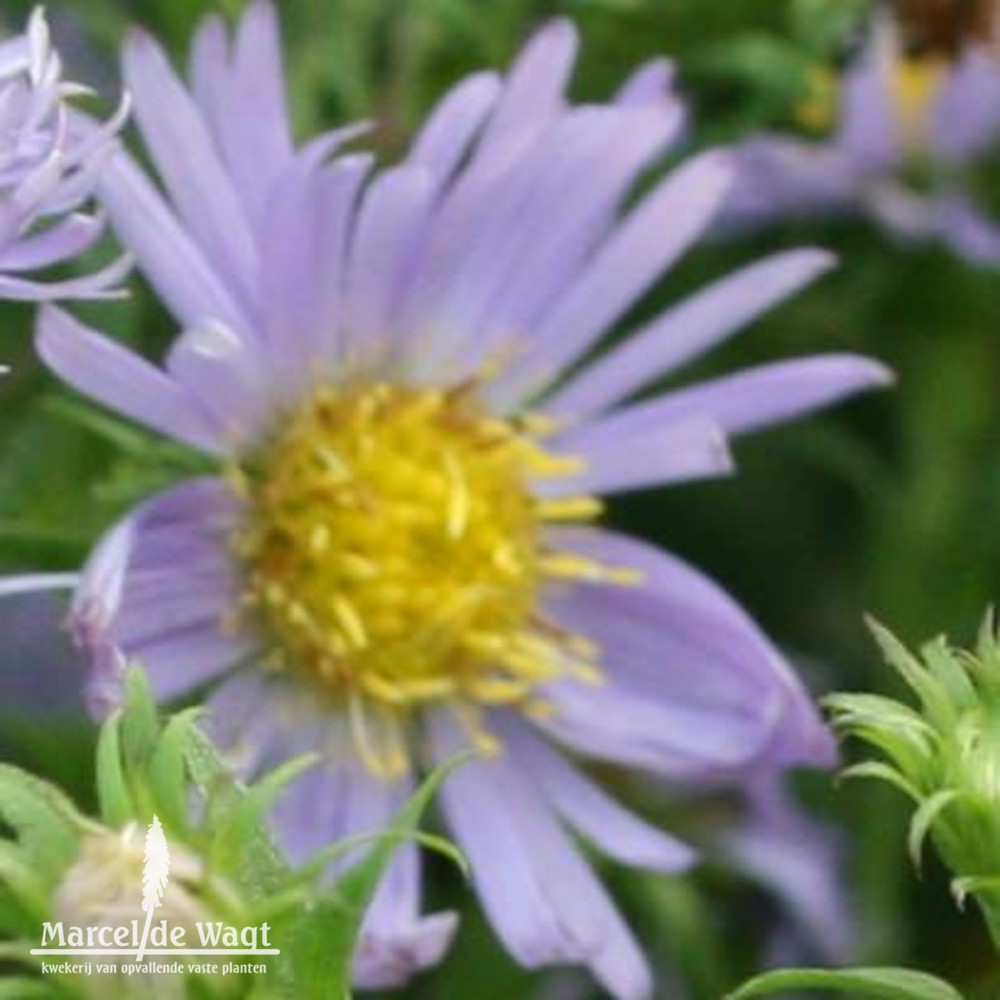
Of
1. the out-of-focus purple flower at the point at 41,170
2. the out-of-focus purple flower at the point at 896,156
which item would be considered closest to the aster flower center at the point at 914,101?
the out-of-focus purple flower at the point at 896,156

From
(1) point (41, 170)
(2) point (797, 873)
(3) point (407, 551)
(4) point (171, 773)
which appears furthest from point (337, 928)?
(2) point (797, 873)

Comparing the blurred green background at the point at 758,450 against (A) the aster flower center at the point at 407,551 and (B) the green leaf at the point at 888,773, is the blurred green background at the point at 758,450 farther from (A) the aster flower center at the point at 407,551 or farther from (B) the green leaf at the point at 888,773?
(B) the green leaf at the point at 888,773

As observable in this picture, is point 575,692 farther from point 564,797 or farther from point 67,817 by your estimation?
point 67,817

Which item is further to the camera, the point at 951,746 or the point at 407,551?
the point at 407,551

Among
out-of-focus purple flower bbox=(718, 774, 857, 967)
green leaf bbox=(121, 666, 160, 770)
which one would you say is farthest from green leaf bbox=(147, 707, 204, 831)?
out-of-focus purple flower bbox=(718, 774, 857, 967)

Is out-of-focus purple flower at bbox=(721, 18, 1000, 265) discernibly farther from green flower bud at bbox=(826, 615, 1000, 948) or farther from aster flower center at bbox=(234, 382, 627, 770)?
green flower bud at bbox=(826, 615, 1000, 948)

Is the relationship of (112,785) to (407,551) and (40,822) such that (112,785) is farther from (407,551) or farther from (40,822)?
(407,551)
